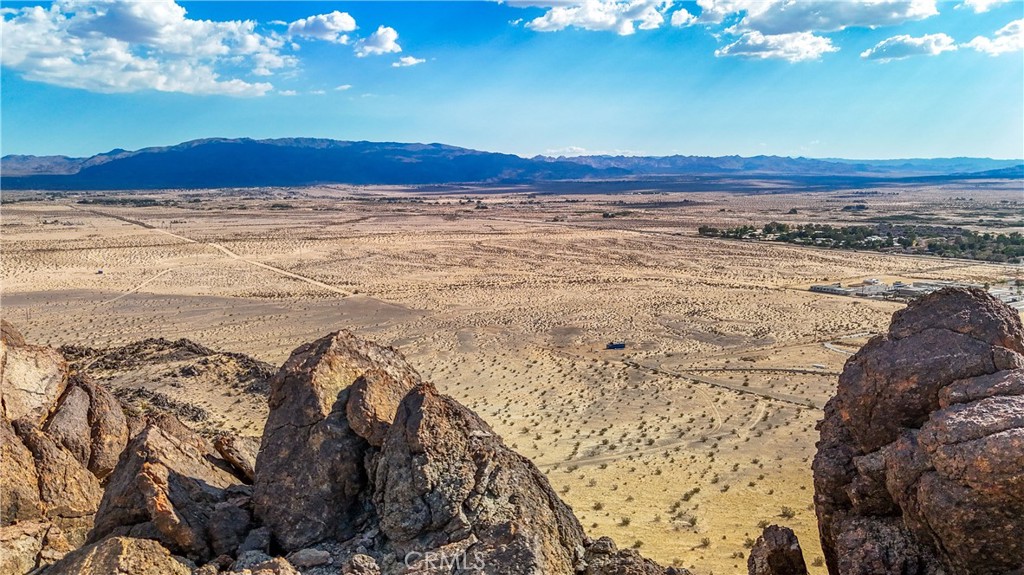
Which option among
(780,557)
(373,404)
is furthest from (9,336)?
(780,557)

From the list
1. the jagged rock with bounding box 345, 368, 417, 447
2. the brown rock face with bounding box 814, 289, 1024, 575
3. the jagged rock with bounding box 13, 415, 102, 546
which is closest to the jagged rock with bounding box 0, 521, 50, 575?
the jagged rock with bounding box 13, 415, 102, 546

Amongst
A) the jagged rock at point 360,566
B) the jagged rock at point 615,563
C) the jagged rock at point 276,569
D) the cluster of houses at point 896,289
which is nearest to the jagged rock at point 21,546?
the jagged rock at point 276,569

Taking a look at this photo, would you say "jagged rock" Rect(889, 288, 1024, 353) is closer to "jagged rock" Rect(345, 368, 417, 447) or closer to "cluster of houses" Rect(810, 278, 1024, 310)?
"jagged rock" Rect(345, 368, 417, 447)

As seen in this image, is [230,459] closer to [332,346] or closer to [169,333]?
[332,346]

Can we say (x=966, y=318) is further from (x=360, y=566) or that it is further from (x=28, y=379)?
(x=28, y=379)

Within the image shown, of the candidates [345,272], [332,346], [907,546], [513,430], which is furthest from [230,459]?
[345,272]
